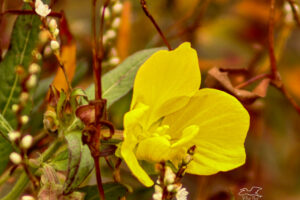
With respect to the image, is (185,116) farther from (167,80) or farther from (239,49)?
(239,49)

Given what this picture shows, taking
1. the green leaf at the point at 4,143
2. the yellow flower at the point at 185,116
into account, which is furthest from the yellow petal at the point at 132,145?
the green leaf at the point at 4,143

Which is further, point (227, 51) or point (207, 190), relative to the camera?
point (227, 51)

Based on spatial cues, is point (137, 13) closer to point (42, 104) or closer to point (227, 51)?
point (227, 51)

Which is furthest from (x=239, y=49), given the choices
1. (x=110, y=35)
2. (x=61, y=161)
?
(x=61, y=161)

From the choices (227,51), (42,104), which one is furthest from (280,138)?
(42,104)

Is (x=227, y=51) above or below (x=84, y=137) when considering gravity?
below

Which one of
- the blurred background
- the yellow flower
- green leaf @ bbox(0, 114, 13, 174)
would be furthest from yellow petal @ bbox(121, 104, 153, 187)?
the blurred background
